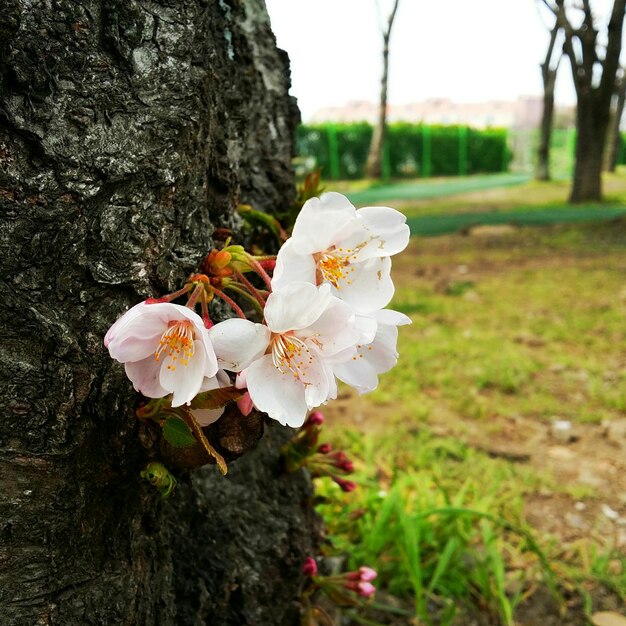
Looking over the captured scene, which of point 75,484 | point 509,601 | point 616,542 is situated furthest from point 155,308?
point 616,542

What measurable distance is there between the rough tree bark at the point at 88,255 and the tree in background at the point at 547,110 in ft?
62.4

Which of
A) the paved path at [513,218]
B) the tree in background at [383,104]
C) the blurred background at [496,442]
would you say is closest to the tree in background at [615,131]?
the tree in background at [383,104]

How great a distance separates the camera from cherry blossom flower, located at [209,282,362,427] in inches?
33.7

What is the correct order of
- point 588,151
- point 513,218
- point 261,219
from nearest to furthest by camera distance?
point 261,219, point 513,218, point 588,151

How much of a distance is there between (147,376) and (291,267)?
0.25 meters

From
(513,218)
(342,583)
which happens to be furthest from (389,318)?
(513,218)

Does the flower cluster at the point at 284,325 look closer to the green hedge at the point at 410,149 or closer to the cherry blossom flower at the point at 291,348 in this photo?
the cherry blossom flower at the point at 291,348

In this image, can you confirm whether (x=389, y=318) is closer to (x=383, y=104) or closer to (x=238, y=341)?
(x=238, y=341)

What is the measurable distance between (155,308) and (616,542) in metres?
2.30

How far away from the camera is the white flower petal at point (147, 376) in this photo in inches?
35.4

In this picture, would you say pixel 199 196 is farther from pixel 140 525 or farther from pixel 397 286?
pixel 397 286

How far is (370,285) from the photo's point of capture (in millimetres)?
1012

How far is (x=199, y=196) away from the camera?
3.89 ft

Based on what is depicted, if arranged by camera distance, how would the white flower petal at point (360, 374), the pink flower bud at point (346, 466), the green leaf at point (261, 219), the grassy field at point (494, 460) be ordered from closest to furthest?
the white flower petal at point (360, 374), the green leaf at point (261, 219), the pink flower bud at point (346, 466), the grassy field at point (494, 460)
